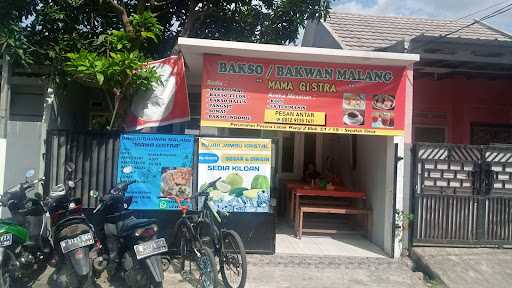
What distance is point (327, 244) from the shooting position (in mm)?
7691

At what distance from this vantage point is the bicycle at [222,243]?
17.0 ft

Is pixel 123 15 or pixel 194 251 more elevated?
pixel 123 15

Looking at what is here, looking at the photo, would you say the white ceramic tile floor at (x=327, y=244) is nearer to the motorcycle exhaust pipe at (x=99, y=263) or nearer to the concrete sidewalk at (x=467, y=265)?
the concrete sidewalk at (x=467, y=265)

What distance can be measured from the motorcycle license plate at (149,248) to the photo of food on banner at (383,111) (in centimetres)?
371

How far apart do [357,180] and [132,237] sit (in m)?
5.18

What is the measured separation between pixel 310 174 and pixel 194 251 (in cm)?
473

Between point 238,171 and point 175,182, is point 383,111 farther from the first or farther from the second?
point 175,182

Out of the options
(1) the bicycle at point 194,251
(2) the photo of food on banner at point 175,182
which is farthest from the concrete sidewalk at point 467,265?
(2) the photo of food on banner at point 175,182

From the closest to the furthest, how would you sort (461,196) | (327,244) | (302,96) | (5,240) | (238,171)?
(5,240) → (238,171) → (302,96) → (461,196) → (327,244)

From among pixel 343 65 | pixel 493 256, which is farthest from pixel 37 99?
pixel 493 256

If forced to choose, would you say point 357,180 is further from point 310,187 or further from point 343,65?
point 343,65

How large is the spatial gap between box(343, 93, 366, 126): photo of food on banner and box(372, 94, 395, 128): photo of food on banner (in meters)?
0.17

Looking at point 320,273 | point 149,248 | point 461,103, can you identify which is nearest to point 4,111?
point 149,248

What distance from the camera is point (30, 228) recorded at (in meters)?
5.32
